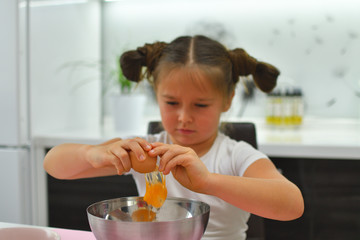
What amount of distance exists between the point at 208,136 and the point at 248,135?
0.17 metres

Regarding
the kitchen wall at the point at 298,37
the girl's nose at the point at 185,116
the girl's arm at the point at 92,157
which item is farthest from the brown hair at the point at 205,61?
the kitchen wall at the point at 298,37

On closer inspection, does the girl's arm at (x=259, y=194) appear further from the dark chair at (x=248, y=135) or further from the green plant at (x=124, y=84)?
the green plant at (x=124, y=84)

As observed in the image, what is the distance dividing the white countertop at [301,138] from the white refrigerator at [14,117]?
0.08 meters

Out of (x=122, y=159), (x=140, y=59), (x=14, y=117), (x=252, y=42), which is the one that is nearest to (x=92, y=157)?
(x=122, y=159)

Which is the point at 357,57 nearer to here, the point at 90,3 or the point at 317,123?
the point at 317,123

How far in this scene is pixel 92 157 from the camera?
2.86ft

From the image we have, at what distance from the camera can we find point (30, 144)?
5.52 feet

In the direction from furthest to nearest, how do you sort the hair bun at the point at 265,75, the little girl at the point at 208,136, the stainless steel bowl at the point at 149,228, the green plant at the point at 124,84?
the green plant at the point at 124,84 → the hair bun at the point at 265,75 → the little girl at the point at 208,136 → the stainless steel bowl at the point at 149,228

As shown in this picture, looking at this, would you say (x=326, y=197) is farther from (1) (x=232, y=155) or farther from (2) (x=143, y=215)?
(2) (x=143, y=215)

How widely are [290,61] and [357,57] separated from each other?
0.99 ft

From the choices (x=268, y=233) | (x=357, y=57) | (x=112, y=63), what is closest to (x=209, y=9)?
(x=112, y=63)

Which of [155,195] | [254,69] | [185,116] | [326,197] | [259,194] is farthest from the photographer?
[326,197]

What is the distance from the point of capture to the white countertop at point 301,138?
4.67ft

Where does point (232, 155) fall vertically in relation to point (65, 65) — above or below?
below
